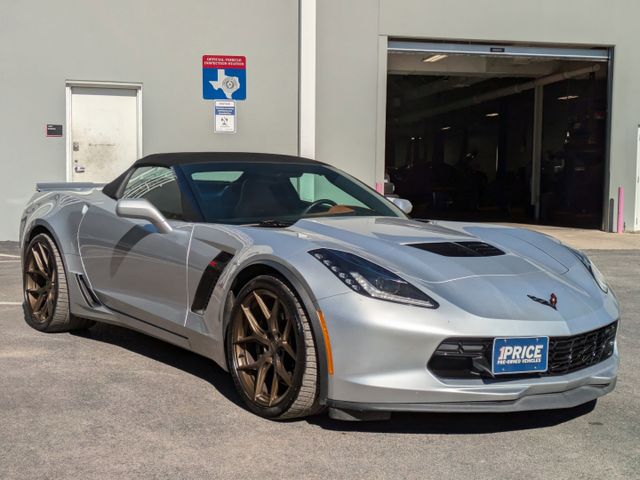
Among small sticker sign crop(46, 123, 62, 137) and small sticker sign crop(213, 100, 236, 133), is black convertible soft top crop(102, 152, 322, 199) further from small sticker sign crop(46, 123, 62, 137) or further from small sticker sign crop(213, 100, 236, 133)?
small sticker sign crop(46, 123, 62, 137)

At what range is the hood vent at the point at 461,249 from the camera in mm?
3660

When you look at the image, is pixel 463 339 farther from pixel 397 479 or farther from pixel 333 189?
pixel 333 189

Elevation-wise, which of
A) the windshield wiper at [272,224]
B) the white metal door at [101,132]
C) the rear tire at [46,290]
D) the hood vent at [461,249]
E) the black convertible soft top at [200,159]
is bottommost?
the rear tire at [46,290]

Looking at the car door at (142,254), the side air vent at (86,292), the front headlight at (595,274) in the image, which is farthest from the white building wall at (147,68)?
the front headlight at (595,274)

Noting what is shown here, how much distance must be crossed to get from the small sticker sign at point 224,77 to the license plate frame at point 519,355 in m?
8.22

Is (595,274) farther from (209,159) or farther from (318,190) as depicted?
(209,159)

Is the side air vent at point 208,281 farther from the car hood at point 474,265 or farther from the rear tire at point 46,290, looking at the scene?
the rear tire at point 46,290

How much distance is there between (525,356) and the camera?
3162 millimetres

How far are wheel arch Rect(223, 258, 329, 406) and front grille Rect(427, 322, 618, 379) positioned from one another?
44cm

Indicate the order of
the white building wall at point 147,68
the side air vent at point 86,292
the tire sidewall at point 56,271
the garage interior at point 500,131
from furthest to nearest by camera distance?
the garage interior at point 500,131, the white building wall at point 147,68, the tire sidewall at point 56,271, the side air vent at point 86,292

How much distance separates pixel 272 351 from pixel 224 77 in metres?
8.46

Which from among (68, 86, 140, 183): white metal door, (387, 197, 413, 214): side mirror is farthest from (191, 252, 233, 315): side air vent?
(68, 86, 140, 183): white metal door

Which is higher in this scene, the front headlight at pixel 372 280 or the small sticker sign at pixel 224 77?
the small sticker sign at pixel 224 77

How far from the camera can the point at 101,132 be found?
1176cm
